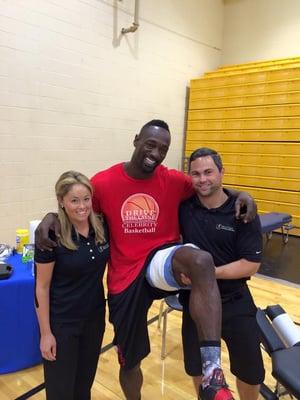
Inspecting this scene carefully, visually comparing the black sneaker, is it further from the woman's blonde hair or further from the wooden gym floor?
the wooden gym floor

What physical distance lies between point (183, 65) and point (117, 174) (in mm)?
4764

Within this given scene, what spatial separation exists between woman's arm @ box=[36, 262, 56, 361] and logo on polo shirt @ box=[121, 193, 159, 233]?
1.26 ft

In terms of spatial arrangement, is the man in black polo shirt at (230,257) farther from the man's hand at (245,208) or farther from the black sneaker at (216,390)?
the black sneaker at (216,390)

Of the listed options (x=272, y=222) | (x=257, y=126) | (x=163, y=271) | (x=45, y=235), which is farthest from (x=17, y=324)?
(x=257, y=126)

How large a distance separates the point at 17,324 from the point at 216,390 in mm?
1397

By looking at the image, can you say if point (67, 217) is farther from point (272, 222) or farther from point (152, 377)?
point (272, 222)

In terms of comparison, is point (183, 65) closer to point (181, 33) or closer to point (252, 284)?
A: point (181, 33)

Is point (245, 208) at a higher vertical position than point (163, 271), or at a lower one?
higher

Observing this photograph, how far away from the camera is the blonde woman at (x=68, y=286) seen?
125 centimetres

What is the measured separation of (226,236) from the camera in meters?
1.43

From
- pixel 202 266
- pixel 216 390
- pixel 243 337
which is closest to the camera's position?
pixel 216 390

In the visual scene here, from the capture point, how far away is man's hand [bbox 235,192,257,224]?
1.39 meters

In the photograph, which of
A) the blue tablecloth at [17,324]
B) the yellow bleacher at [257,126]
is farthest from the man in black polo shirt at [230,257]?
the yellow bleacher at [257,126]

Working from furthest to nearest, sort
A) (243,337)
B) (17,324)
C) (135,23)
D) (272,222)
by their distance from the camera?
(135,23)
(272,222)
(17,324)
(243,337)
